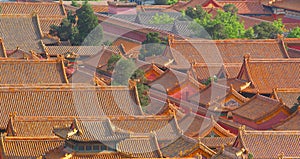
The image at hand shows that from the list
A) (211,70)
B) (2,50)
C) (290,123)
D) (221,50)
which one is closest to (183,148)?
(290,123)

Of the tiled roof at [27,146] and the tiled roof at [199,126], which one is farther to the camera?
the tiled roof at [199,126]

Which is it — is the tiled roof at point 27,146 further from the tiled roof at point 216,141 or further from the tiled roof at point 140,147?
the tiled roof at point 216,141

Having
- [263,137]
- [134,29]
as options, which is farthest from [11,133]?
[134,29]

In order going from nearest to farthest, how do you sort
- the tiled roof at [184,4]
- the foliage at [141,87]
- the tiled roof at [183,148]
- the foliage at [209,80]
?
the tiled roof at [183,148], the foliage at [141,87], the foliage at [209,80], the tiled roof at [184,4]

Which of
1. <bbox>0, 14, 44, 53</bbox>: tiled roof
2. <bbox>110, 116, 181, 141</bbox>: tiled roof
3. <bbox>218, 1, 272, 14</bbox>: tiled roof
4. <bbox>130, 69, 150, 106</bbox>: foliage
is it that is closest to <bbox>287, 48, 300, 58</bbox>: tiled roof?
<bbox>130, 69, 150, 106</bbox>: foliage

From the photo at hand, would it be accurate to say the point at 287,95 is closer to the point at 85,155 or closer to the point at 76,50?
the point at 76,50

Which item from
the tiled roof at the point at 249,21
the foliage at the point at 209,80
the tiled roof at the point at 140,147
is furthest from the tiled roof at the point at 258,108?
the tiled roof at the point at 249,21

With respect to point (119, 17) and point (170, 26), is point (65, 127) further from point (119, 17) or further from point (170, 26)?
point (119, 17)
